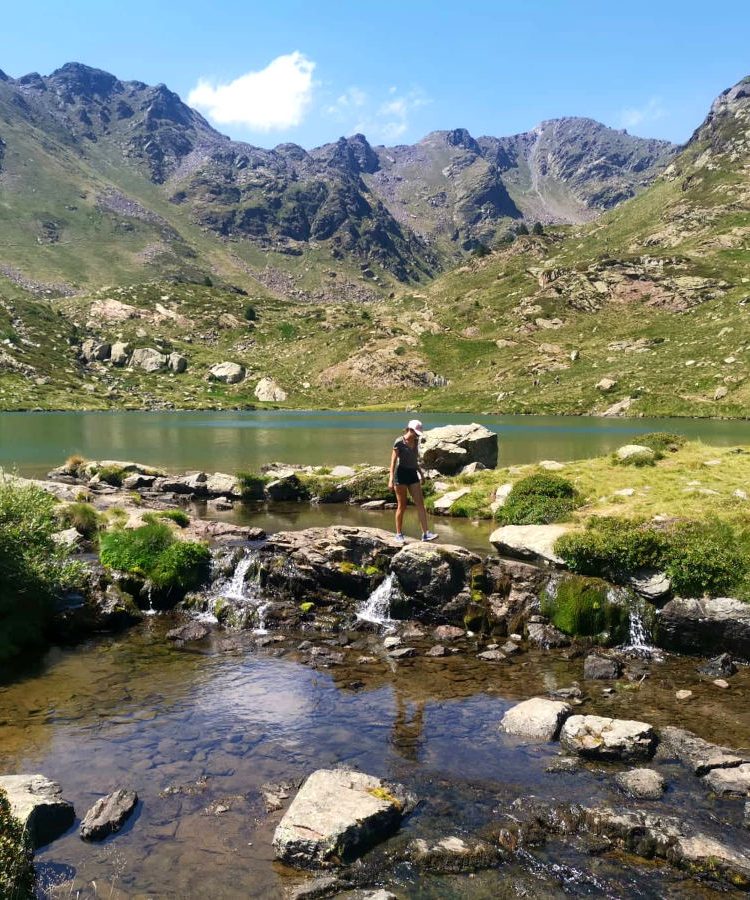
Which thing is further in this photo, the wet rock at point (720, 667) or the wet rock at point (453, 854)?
the wet rock at point (720, 667)

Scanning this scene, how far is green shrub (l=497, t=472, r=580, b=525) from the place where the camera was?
28766 millimetres

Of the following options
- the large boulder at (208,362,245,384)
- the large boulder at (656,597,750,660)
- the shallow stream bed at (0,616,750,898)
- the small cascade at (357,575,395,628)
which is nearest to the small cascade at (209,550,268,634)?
the shallow stream bed at (0,616,750,898)

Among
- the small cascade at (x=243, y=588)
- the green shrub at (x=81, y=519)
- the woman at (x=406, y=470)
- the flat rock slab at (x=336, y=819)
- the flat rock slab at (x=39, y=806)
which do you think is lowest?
the small cascade at (x=243, y=588)

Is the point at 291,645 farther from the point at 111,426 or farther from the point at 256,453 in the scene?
the point at 111,426

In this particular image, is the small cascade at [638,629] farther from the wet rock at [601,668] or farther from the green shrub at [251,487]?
the green shrub at [251,487]

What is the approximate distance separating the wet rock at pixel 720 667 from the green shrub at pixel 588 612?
2575 mm

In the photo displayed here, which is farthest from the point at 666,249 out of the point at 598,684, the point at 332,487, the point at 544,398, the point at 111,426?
the point at 598,684

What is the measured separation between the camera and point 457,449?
152ft

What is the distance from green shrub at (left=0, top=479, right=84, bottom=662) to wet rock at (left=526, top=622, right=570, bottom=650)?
14.8 meters

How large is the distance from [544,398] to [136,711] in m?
141

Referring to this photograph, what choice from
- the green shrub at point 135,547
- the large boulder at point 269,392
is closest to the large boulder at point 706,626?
the green shrub at point 135,547

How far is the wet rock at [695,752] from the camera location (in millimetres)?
11492

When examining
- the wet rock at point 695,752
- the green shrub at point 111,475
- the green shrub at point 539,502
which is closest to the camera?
the wet rock at point 695,752

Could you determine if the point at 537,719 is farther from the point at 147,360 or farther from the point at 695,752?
the point at 147,360
